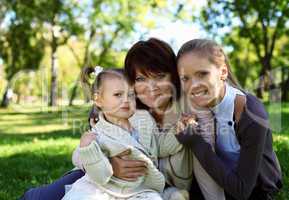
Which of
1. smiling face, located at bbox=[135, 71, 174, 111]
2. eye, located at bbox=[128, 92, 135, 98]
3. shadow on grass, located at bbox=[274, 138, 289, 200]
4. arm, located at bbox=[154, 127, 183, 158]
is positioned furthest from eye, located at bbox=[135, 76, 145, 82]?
shadow on grass, located at bbox=[274, 138, 289, 200]

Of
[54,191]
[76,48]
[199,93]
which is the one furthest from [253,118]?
[76,48]

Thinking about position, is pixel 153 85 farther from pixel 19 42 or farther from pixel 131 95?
pixel 19 42

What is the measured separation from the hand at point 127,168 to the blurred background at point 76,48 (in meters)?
4.04

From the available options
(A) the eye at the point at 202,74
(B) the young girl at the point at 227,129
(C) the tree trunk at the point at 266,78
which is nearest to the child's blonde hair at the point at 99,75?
(B) the young girl at the point at 227,129

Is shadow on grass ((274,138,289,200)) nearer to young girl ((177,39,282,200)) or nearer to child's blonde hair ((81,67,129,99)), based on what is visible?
young girl ((177,39,282,200))

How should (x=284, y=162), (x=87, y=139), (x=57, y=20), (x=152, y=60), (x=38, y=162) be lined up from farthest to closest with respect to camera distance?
(x=57, y=20), (x=38, y=162), (x=284, y=162), (x=152, y=60), (x=87, y=139)

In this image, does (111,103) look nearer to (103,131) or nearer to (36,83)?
(103,131)

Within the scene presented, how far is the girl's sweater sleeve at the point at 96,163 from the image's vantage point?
303 centimetres

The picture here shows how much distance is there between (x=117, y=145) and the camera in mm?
3168

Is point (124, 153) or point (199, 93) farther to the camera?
point (124, 153)

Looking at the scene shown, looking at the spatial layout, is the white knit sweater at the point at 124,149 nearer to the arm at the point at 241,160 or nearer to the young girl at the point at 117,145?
the young girl at the point at 117,145

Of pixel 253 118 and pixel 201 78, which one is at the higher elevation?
pixel 201 78

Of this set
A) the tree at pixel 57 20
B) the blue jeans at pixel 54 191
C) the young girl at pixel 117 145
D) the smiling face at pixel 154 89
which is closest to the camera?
the young girl at pixel 117 145

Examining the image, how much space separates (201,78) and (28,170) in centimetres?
432
